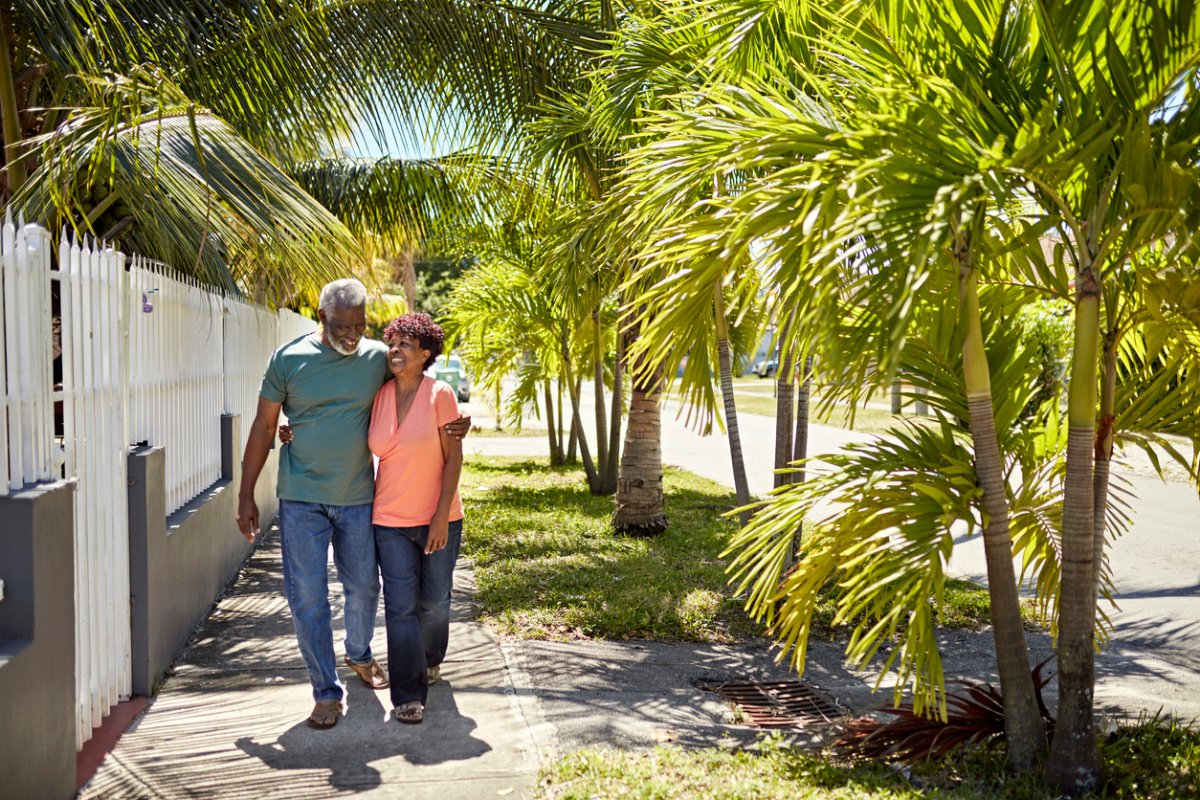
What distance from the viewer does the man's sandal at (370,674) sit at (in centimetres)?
546

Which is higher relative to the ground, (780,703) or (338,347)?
(338,347)

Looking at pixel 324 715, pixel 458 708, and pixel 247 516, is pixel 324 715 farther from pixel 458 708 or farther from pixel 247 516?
pixel 247 516

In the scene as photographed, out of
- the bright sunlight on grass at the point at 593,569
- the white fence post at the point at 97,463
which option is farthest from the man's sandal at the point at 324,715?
the bright sunlight on grass at the point at 593,569

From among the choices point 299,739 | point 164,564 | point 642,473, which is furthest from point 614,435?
point 299,739

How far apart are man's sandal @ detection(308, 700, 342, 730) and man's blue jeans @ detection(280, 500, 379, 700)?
31 mm

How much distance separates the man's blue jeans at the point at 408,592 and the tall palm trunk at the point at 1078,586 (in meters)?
2.65

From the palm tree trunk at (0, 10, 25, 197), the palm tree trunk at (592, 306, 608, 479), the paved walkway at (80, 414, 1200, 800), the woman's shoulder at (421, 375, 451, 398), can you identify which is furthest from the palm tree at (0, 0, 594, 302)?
the palm tree trunk at (592, 306, 608, 479)

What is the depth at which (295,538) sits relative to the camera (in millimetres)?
4965

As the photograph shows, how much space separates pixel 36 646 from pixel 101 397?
5.03 feet

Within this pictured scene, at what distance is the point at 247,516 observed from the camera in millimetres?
5000

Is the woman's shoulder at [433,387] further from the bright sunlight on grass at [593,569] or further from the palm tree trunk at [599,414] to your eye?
the palm tree trunk at [599,414]

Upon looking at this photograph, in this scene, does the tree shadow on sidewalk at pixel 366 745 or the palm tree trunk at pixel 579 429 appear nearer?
the tree shadow on sidewalk at pixel 366 745

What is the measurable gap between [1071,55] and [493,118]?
6770 mm

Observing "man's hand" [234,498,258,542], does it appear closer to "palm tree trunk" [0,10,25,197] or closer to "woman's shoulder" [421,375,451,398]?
"woman's shoulder" [421,375,451,398]
